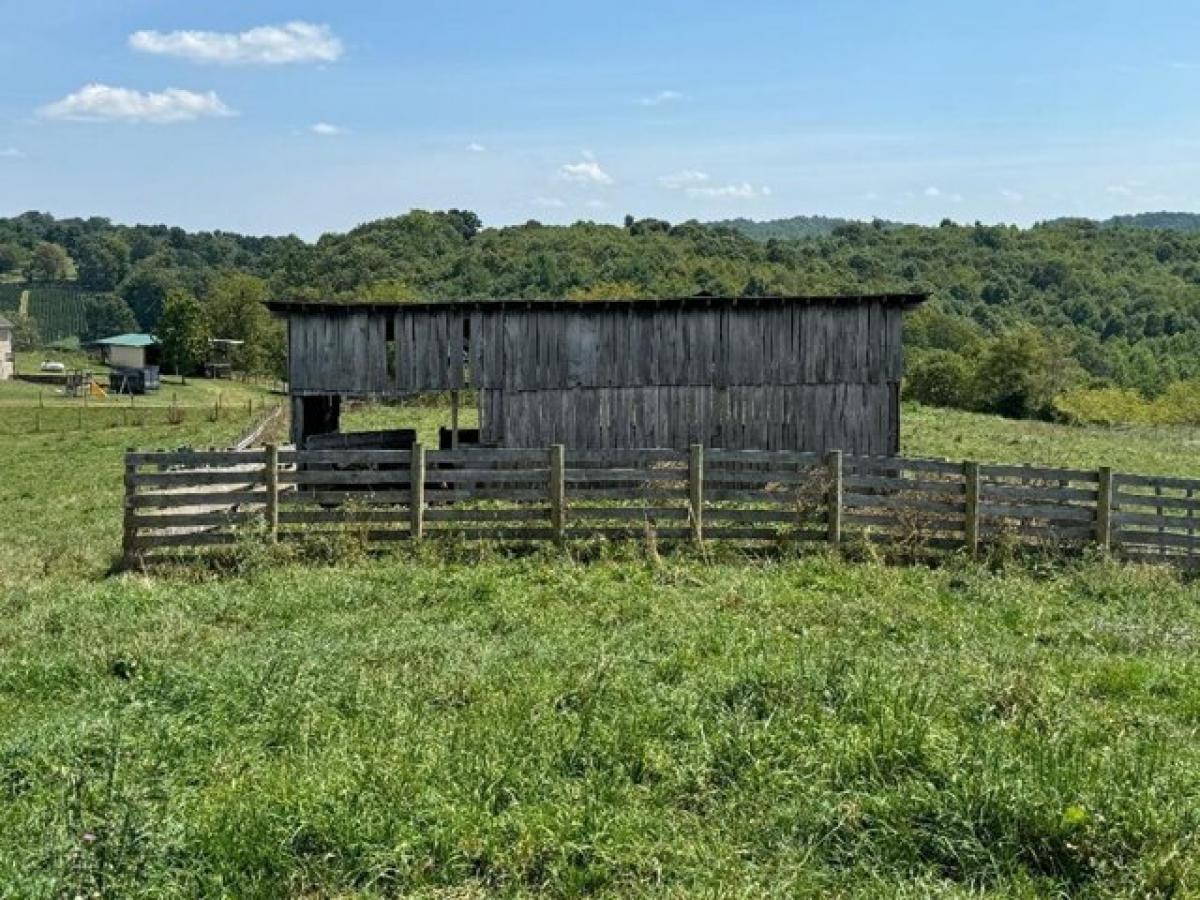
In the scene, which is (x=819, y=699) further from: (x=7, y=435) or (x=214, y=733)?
(x=7, y=435)

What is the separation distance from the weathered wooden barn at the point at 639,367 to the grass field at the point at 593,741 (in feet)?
39.4

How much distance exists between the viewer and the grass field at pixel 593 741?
5043 mm

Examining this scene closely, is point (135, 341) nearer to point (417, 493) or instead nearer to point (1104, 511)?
point (417, 493)

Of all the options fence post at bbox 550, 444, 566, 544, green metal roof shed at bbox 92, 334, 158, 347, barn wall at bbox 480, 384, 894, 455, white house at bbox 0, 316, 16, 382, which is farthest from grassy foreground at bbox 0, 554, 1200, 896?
green metal roof shed at bbox 92, 334, 158, 347

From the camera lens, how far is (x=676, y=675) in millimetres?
8031

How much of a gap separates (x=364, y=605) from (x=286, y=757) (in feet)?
15.6

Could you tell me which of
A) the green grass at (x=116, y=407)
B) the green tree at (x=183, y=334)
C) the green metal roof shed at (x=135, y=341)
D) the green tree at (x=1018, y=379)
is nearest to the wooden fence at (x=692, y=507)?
the green grass at (x=116, y=407)

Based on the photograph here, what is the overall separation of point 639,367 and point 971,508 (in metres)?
11.0

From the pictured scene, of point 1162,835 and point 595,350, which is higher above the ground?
point 595,350

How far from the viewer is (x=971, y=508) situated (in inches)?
538

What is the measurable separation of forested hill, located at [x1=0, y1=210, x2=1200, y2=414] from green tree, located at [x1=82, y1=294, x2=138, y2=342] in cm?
808

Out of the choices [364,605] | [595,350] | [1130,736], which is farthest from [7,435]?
[1130,736]

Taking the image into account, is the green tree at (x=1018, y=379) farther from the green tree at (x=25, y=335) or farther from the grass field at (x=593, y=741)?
the green tree at (x=25, y=335)

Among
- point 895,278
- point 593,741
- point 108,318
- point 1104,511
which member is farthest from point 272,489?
point 108,318
